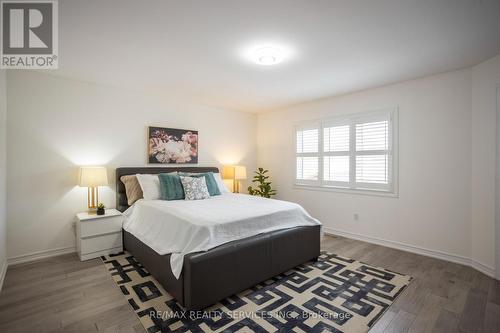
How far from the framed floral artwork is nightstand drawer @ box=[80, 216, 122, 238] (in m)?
1.15

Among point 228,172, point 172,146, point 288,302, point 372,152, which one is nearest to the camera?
point 288,302

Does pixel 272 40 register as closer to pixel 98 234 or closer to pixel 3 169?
pixel 98 234

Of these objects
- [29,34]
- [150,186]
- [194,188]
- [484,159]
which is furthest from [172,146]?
[484,159]

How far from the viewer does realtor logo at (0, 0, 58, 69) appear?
190cm

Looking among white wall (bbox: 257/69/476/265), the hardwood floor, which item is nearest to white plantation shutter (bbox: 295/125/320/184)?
white wall (bbox: 257/69/476/265)

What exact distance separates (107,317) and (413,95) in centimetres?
438

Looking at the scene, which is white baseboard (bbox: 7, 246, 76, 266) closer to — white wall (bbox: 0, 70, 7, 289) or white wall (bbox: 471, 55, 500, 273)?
white wall (bbox: 0, 70, 7, 289)

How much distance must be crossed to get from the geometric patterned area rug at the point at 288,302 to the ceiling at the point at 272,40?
244 cm

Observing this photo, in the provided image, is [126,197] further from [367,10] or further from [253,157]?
[367,10]

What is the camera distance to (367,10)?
1.87 m

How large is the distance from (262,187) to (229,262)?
10.0 ft

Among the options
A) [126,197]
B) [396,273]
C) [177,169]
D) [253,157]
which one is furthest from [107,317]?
[253,157]

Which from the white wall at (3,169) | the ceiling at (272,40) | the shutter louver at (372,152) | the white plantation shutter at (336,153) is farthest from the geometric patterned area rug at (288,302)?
the ceiling at (272,40)

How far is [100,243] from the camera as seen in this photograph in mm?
3193
